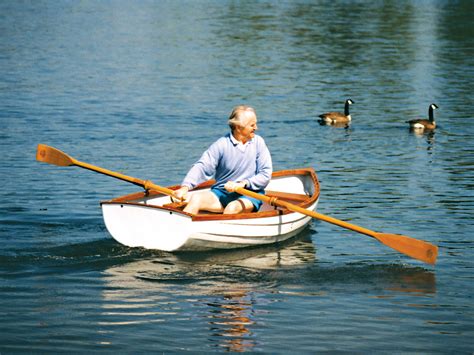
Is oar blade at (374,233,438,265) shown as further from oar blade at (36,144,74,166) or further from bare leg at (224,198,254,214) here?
oar blade at (36,144,74,166)

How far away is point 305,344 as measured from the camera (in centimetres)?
1176

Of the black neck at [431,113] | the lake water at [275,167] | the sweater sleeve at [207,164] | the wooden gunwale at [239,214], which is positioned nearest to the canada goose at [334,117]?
the lake water at [275,167]

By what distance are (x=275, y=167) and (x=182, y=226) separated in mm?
8684

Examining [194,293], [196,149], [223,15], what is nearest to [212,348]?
[194,293]

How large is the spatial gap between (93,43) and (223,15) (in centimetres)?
1708

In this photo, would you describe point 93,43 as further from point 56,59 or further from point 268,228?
point 268,228

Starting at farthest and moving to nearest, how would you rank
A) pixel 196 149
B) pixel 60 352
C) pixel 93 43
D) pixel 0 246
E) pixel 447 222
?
pixel 93 43, pixel 196 149, pixel 447 222, pixel 0 246, pixel 60 352

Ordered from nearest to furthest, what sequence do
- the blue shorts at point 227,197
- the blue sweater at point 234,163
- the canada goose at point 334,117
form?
the blue sweater at point 234,163 < the blue shorts at point 227,197 < the canada goose at point 334,117

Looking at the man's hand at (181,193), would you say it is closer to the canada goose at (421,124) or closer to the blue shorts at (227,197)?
the blue shorts at (227,197)

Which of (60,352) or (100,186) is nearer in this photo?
(60,352)

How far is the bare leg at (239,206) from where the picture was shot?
15609mm

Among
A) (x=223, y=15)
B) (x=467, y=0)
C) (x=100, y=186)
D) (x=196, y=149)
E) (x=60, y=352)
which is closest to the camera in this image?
(x=60, y=352)

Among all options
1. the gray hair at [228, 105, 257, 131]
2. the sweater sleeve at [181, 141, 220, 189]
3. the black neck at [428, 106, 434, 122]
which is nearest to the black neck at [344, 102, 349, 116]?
the black neck at [428, 106, 434, 122]

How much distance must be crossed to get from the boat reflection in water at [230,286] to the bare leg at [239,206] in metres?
0.63
